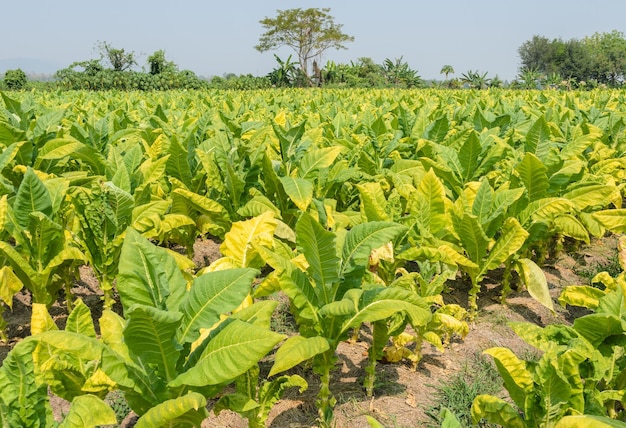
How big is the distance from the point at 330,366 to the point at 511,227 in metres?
1.66

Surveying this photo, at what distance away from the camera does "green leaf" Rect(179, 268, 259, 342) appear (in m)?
1.81

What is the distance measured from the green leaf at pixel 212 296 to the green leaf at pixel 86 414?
0.34 meters

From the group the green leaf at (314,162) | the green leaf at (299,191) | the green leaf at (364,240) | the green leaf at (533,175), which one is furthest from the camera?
the green leaf at (314,162)

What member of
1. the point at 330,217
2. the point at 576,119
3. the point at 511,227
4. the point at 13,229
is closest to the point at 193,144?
the point at 330,217

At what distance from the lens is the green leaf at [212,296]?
5.94ft

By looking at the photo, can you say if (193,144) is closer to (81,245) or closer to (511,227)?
(81,245)

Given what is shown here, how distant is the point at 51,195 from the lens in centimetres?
297

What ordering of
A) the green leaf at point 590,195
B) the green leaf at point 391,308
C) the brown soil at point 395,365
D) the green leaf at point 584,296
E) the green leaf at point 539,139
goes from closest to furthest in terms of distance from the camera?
the green leaf at point 391,308 < the brown soil at point 395,365 < the green leaf at point 584,296 < the green leaf at point 590,195 < the green leaf at point 539,139

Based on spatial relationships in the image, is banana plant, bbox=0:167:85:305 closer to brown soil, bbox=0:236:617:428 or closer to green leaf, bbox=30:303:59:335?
brown soil, bbox=0:236:617:428

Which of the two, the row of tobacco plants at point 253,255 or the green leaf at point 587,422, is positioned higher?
the row of tobacco plants at point 253,255

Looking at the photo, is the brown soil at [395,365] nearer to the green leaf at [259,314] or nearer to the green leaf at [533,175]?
the green leaf at [259,314]

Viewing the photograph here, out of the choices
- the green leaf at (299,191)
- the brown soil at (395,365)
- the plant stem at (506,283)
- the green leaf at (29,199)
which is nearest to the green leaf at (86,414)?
the brown soil at (395,365)

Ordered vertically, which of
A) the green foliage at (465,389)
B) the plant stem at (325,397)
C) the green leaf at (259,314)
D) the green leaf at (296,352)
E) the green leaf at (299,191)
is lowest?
the green foliage at (465,389)

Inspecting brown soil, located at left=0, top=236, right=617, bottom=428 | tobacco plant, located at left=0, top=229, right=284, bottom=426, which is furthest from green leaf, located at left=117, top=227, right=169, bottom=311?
brown soil, located at left=0, top=236, right=617, bottom=428
